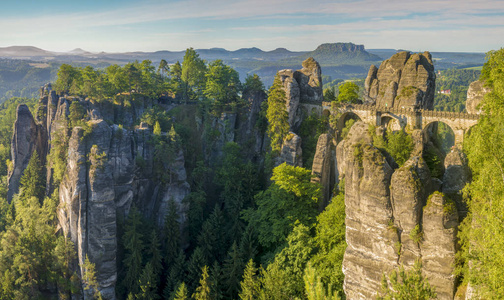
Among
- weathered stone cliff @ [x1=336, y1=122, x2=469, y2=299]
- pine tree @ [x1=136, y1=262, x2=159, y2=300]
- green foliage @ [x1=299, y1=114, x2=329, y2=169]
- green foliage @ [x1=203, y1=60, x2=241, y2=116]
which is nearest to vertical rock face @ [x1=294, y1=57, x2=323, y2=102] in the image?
green foliage @ [x1=299, y1=114, x2=329, y2=169]

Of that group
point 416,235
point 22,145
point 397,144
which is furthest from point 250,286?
point 22,145

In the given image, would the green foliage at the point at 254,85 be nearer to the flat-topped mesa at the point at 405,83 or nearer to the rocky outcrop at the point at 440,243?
the flat-topped mesa at the point at 405,83

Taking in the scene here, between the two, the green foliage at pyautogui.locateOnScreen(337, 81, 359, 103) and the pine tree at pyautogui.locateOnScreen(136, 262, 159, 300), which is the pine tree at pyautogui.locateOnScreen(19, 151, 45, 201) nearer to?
the pine tree at pyautogui.locateOnScreen(136, 262, 159, 300)

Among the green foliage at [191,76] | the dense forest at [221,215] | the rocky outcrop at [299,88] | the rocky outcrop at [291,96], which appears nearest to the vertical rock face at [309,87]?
the rocky outcrop at [299,88]

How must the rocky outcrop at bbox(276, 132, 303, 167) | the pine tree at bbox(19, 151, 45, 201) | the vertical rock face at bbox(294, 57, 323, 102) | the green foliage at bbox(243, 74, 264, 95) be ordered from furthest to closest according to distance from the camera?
1. the green foliage at bbox(243, 74, 264, 95)
2. the vertical rock face at bbox(294, 57, 323, 102)
3. the pine tree at bbox(19, 151, 45, 201)
4. the rocky outcrop at bbox(276, 132, 303, 167)

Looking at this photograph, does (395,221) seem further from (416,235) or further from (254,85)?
(254,85)

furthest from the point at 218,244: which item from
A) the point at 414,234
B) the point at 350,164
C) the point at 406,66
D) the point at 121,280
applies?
the point at 406,66
